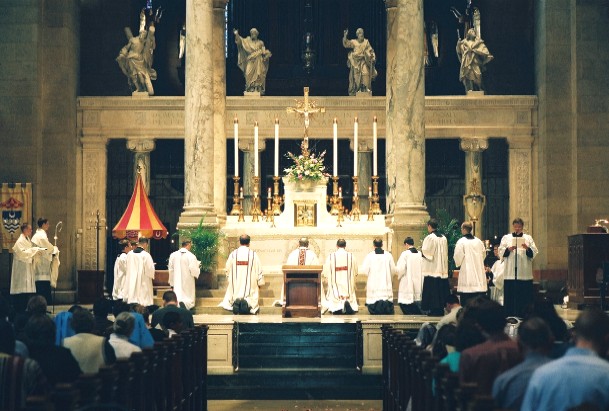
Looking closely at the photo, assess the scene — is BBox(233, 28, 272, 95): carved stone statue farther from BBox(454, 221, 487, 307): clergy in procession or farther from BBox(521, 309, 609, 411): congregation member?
BBox(521, 309, 609, 411): congregation member

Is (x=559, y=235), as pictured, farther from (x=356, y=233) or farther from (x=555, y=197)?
(x=356, y=233)

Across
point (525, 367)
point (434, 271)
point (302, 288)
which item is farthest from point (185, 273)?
point (525, 367)

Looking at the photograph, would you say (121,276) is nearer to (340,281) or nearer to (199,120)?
(199,120)

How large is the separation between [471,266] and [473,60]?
30.7 ft

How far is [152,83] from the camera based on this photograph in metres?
Answer: 31.8

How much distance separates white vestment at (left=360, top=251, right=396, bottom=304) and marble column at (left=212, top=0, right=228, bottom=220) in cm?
463

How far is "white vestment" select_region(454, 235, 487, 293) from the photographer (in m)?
21.5

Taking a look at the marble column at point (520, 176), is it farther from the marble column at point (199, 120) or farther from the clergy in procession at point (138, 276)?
the clergy in procession at point (138, 276)

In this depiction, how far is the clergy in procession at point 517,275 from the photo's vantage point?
20.3m

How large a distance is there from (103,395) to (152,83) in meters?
24.0

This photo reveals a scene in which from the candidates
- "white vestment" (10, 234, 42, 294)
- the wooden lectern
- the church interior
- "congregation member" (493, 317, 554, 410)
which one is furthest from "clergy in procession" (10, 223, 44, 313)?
"congregation member" (493, 317, 554, 410)

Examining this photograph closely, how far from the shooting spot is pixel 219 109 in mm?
25938

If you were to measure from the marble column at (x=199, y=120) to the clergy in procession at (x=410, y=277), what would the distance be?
13.4 ft

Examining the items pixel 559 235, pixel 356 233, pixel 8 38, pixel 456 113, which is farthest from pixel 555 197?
pixel 8 38
